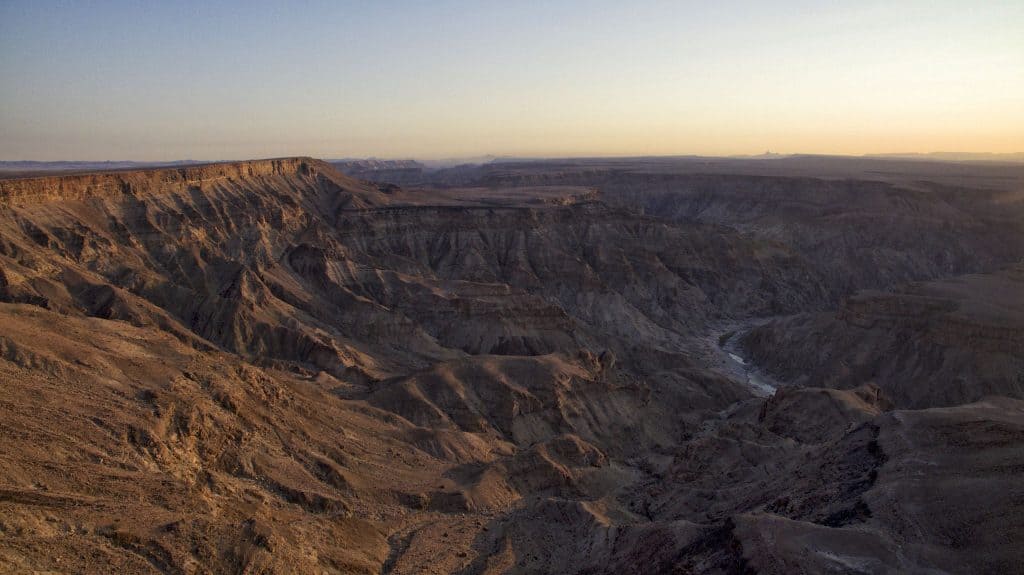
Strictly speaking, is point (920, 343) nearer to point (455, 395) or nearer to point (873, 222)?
point (455, 395)

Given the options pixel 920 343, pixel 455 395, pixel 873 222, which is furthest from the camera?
pixel 873 222

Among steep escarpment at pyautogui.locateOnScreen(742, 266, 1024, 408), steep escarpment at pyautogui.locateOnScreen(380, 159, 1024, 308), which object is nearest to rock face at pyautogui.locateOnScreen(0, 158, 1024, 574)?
steep escarpment at pyautogui.locateOnScreen(742, 266, 1024, 408)

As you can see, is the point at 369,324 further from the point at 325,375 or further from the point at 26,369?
the point at 26,369

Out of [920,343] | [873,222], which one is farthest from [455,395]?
[873,222]

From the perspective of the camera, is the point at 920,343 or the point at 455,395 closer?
the point at 455,395

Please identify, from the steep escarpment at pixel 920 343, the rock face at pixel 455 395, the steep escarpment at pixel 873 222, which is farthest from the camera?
the steep escarpment at pixel 873 222

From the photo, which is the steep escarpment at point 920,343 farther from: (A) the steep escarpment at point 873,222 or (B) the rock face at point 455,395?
(A) the steep escarpment at point 873,222

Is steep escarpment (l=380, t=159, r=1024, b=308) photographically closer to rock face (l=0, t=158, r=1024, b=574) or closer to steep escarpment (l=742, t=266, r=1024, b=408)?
rock face (l=0, t=158, r=1024, b=574)

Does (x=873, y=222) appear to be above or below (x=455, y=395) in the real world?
above

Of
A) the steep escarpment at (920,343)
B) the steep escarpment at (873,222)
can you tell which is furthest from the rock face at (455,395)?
the steep escarpment at (873,222)

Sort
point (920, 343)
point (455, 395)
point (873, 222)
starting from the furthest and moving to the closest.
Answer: point (873, 222) < point (920, 343) < point (455, 395)
